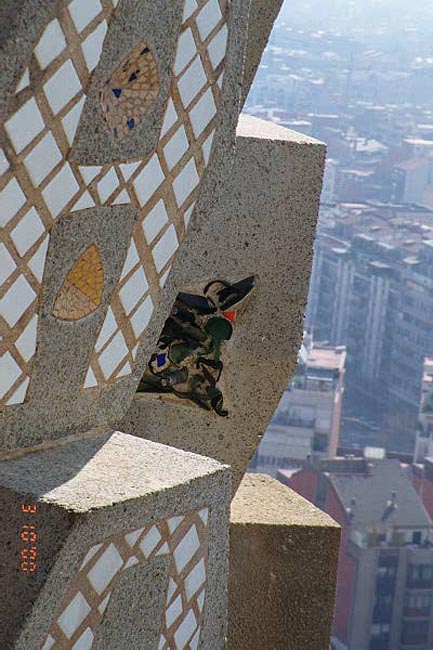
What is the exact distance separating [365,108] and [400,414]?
9.40 meters

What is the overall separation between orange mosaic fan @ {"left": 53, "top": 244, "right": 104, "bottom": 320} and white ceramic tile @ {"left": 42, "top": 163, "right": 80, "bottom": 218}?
0.08 metres

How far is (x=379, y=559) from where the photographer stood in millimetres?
7281

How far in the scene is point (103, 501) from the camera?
1217mm

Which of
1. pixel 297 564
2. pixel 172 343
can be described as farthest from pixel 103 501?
pixel 297 564

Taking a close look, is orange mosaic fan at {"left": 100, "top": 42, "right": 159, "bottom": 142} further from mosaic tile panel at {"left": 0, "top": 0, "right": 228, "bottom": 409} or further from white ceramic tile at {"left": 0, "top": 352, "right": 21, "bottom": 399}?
white ceramic tile at {"left": 0, "top": 352, "right": 21, "bottom": 399}

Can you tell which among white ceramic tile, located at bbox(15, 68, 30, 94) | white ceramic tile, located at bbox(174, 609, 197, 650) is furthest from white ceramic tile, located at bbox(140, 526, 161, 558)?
white ceramic tile, located at bbox(15, 68, 30, 94)

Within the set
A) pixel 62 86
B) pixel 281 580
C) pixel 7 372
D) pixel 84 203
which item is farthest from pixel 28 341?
pixel 281 580

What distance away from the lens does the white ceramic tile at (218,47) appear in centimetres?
138

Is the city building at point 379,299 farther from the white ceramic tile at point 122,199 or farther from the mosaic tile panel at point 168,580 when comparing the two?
the white ceramic tile at point 122,199

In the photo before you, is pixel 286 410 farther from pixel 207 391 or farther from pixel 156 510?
pixel 156 510

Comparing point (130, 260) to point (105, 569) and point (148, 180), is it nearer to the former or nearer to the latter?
point (148, 180)

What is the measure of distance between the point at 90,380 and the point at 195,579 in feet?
0.74

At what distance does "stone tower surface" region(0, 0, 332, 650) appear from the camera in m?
1.17

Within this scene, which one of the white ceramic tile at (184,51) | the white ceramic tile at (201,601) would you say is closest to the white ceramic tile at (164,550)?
the white ceramic tile at (201,601)
